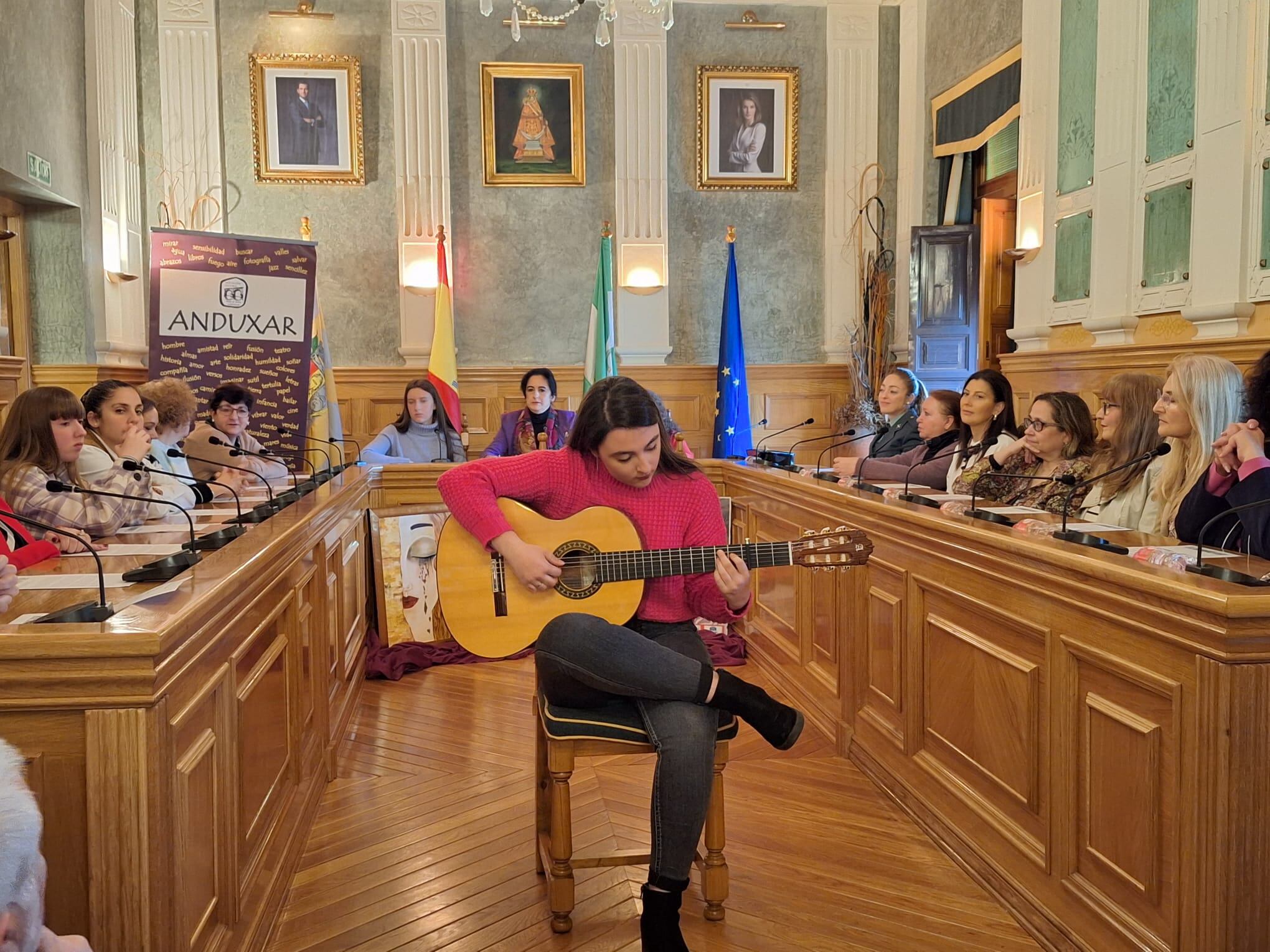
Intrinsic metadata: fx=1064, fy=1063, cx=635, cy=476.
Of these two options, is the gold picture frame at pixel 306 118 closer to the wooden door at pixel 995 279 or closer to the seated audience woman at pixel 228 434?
the seated audience woman at pixel 228 434

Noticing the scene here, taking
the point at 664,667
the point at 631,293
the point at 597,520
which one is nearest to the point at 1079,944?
the point at 664,667

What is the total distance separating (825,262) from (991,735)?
6.58 m

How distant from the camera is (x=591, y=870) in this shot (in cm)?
282

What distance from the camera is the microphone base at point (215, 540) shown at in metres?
→ 2.38

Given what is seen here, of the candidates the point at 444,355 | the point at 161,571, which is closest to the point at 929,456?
the point at 161,571

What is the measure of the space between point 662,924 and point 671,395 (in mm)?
6590

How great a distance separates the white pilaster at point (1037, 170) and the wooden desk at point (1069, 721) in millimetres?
3355

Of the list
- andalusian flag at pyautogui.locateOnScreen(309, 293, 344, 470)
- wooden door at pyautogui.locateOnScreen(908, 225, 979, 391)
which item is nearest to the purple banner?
andalusian flag at pyautogui.locateOnScreen(309, 293, 344, 470)

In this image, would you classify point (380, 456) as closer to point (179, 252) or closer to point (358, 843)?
point (179, 252)

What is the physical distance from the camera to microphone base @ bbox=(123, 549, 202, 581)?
1990mm

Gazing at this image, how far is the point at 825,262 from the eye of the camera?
28.6 ft

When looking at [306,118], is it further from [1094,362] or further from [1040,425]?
[1040,425]

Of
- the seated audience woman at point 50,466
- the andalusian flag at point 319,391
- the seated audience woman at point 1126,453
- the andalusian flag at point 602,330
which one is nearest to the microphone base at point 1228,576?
the seated audience woman at point 1126,453

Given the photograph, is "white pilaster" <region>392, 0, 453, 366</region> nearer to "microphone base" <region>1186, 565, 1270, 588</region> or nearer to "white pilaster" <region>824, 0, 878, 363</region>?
"white pilaster" <region>824, 0, 878, 363</region>
